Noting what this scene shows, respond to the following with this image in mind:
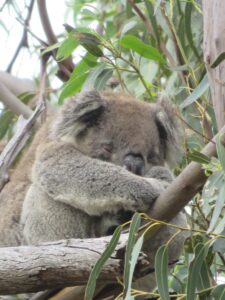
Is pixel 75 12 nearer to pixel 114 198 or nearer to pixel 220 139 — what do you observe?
pixel 114 198

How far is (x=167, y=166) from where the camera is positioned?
2.97 meters

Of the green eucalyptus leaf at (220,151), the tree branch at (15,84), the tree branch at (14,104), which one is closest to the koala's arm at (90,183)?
the green eucalyptus leaf at (220,151)

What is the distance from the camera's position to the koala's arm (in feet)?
8.50

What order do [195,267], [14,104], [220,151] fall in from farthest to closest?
[14,104], [195,267], [220,151]

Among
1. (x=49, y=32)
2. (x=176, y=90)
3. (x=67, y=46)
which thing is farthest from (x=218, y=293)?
(x=49, y=32)

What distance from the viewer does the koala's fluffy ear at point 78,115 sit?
292 centimetres

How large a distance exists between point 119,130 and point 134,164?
192 mm

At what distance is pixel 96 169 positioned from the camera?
2.74 metres

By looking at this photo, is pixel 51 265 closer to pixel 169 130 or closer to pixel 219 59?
pixel 219 59

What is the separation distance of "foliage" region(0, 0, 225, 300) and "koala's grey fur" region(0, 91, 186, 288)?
0.28ft

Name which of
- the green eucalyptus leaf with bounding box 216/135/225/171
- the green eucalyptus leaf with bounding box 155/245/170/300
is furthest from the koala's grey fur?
the green eucalyptus leaf with bounding box 216/135/225/171

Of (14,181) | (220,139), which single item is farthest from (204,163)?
(14,181)

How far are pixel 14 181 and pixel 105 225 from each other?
623mm

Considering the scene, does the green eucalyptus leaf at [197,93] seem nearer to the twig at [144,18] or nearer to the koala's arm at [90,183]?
the koala's arm at [90,183]
